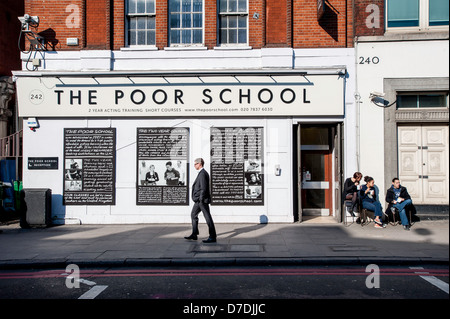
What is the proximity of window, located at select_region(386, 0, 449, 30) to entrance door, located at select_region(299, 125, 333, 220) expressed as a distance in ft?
12.5

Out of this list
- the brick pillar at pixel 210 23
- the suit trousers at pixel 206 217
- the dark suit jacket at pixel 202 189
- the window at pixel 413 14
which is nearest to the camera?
the suit trousers at pixel 206 217

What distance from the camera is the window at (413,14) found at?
11.1 meters

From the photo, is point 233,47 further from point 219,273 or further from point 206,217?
point 219,273

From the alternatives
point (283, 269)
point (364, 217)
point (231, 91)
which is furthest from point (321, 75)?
point (283, 269)

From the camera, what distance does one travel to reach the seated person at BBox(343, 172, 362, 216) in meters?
10.6

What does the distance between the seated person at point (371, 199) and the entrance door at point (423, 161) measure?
1.23m

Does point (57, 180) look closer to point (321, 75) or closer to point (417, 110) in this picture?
point (321, 75)

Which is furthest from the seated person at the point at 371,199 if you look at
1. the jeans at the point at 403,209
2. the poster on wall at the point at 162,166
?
the poster on wall at the point at 162,166

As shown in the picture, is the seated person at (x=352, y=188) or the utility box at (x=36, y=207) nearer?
the seated person at (x=352, y=188)

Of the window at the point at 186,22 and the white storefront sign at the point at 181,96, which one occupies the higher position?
the window at the point at 186,22

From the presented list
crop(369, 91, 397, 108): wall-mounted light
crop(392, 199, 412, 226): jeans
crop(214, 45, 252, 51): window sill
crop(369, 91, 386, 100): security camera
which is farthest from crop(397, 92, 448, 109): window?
crop(214, 45, 252, 51): window sill

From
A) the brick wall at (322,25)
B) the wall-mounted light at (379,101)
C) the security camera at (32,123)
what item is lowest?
the security camera at (32,123)

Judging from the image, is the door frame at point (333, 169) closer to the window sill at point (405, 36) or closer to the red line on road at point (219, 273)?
the window sill at point (405, 36)

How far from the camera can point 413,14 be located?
1123cm
